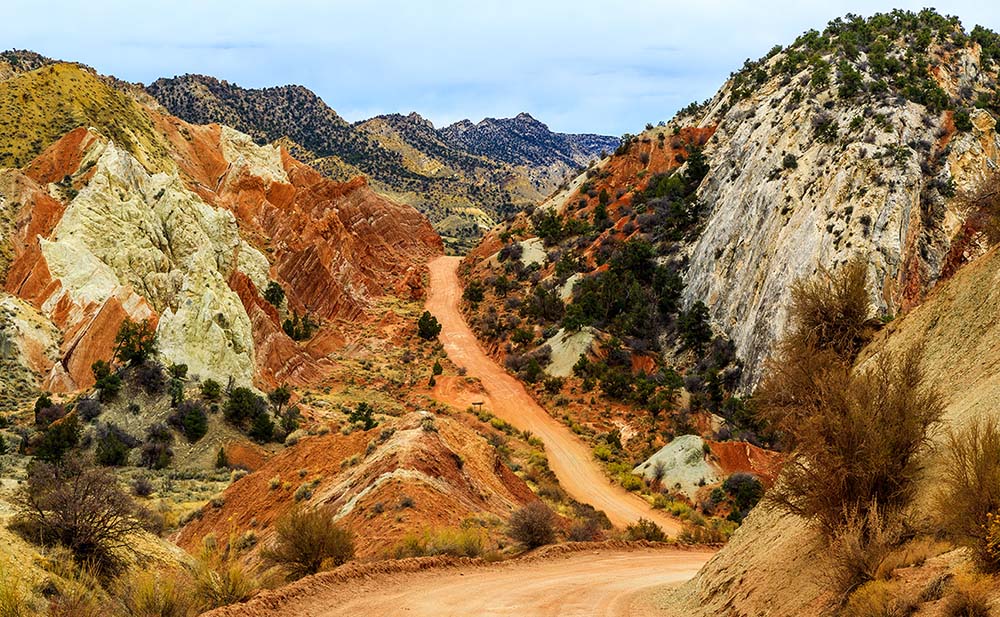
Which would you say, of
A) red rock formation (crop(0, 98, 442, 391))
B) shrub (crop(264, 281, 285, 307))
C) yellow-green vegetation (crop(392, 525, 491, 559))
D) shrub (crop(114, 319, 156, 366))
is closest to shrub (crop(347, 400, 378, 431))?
red rock formation (crop(0, 98, 442, 391))

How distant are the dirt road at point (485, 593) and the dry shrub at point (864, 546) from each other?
15.7ft

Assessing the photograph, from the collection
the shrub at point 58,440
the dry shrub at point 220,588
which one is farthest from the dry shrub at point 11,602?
the shrub at point 58,440

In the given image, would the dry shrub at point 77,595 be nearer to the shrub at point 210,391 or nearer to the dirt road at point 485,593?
the dirt road at point 485,593

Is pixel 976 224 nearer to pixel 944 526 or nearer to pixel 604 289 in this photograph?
pixel 944 526

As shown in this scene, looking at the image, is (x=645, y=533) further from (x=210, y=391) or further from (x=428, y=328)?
(x=428, y=328)

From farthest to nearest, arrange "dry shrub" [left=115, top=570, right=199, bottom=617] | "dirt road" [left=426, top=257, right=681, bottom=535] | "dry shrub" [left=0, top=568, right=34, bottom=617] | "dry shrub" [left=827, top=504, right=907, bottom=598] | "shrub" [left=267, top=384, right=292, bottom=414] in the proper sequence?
"shrub" [left=267, top=384, right=292, bottom=414], "dirt road" [left=426, top=257, right=681, bottom=535], "dry shrub" [left=115, top=570, right=199, bottom=617], "dry shrub" [left=0, top=568, right=34, bottom=617], "dry shrub" [left=827, top=504, right=907, bottom=598]

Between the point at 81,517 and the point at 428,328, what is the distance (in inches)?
1826

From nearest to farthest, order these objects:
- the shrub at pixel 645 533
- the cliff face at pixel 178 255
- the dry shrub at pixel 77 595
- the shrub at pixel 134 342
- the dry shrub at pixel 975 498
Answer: the dry shrub at pixel 975 498 < the dry shrub at pixel 77 595 < the shrub at pixel 645 533 < the shrub at pixel 134 342 < the cliff face at pixel 178 255

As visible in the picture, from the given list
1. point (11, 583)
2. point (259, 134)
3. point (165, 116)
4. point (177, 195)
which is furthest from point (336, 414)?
point (259, 134)

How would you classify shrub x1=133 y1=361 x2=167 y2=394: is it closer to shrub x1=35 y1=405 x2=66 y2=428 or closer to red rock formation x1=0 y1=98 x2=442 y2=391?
shrub x1=35 y1=405 x2=66 y2=428

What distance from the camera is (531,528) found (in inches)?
711

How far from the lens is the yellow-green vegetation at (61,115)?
174 ft

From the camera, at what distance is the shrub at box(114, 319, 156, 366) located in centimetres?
3394

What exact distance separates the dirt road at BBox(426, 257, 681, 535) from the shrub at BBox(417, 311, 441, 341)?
2.73ft
